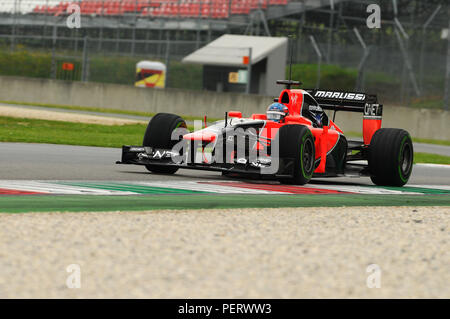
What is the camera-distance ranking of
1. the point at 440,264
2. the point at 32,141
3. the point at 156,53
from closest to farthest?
the point at 440,264 < the point at 32,141 < the point at 156,53

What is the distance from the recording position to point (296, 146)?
10773 millimetres

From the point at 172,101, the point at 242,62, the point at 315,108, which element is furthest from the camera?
the point at 242,62

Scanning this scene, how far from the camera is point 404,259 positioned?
6469mm

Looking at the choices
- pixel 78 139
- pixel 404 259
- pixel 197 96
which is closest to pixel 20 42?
pixel 197 96

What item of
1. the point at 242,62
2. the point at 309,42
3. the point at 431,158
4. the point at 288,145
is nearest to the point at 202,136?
the point at 288,145

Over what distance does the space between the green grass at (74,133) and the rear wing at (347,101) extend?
628 centimetres

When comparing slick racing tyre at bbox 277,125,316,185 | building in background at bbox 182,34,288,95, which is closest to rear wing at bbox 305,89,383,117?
slick racing tyre at bbox 277,125,316,185

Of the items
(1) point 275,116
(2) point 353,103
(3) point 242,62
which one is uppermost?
(3) point 242,62

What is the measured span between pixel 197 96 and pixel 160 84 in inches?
160

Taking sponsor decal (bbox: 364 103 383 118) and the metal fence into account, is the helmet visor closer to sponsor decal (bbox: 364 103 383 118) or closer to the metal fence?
sponsor decal (bbox: 364 103 383 118)

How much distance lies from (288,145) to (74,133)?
34.8ft
